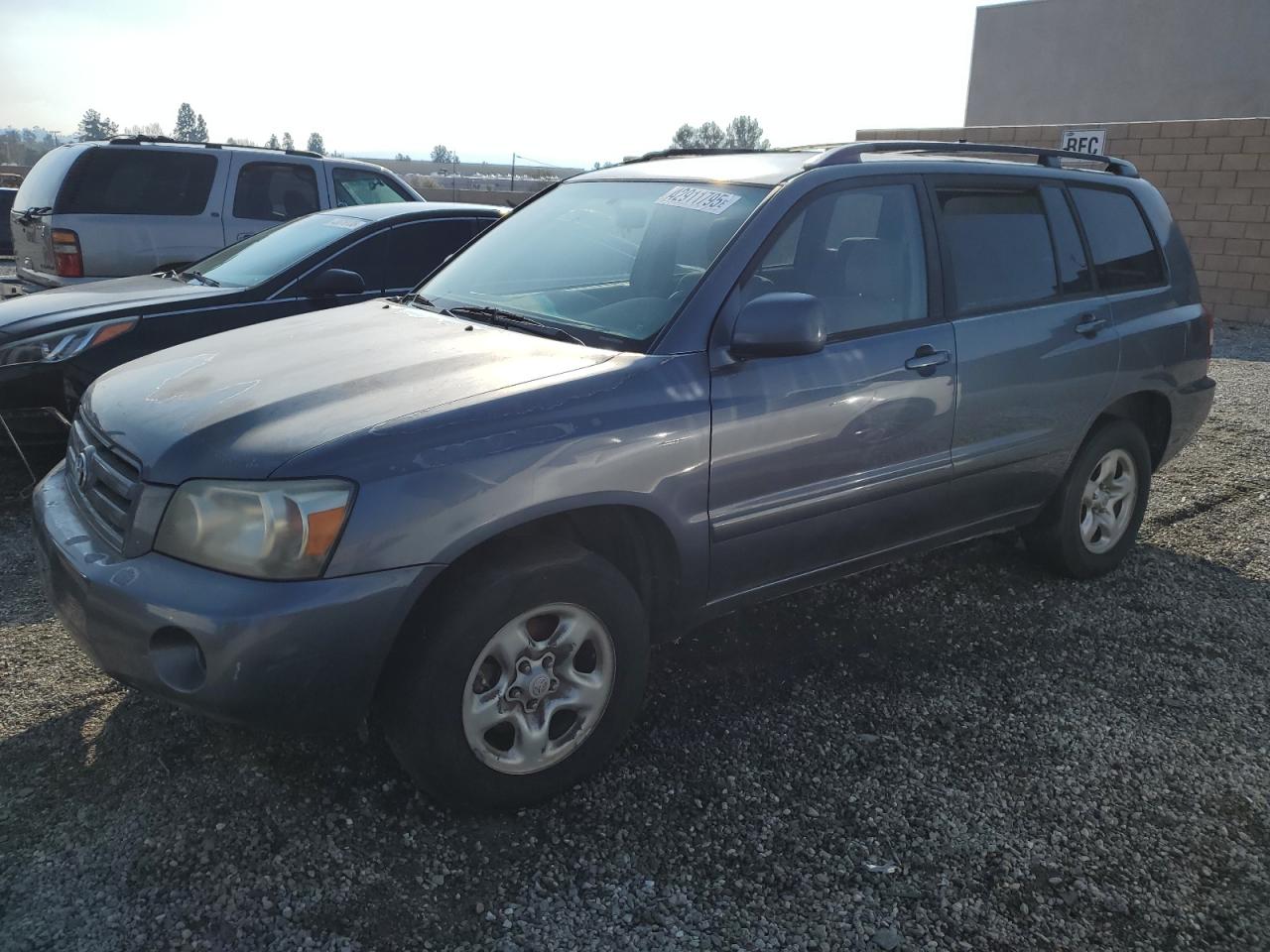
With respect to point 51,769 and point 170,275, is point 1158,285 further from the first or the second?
point 170,275

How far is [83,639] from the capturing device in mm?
2607

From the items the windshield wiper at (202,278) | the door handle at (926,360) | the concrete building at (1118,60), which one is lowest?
the door handle at (926,360)

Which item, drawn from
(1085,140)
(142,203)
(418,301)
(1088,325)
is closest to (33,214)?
(142,203)

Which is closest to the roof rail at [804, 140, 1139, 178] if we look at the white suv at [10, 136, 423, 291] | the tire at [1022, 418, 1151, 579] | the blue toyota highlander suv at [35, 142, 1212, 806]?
the blue toyota highlander suv at [35, 142, 1212, 806]

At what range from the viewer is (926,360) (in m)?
3.49

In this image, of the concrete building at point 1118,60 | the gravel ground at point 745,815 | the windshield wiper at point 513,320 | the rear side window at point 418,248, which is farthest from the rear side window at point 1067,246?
the concrete building at point 1118,60

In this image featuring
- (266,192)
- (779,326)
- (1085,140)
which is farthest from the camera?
(1085,140)

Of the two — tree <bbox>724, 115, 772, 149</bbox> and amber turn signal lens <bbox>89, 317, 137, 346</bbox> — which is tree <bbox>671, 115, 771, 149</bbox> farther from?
amber turn signal lens <bbox>89, 317, 137, 346</bbox>

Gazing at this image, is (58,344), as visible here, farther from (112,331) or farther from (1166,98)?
(1166,98)

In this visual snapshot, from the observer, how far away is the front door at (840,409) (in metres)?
3.05

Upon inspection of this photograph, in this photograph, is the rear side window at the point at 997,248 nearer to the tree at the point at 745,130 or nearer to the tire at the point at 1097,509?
the tire at the point at 1097,509

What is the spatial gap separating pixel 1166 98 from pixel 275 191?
2395cm

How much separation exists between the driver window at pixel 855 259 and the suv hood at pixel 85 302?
3383mm

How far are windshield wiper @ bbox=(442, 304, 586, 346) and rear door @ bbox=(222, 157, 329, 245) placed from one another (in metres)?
5.40
